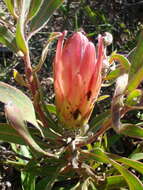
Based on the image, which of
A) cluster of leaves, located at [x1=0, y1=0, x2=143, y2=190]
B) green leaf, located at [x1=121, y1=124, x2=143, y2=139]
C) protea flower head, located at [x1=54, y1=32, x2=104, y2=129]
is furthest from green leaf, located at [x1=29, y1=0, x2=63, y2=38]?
green leaf, located at [x1=121, y1=124, x2=143, y2=139]

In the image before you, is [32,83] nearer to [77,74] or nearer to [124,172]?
[77,74]

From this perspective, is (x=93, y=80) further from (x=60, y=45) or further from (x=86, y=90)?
(x=60, y=45)

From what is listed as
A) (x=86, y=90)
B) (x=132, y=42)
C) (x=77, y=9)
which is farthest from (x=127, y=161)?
(x=77, y=9)

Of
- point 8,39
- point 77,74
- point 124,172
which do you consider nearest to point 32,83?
point 8,39

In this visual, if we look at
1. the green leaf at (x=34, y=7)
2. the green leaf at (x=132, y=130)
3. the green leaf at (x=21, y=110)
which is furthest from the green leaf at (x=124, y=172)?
the green leaf at (x=34, y=7)

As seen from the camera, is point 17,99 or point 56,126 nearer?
point 17,99

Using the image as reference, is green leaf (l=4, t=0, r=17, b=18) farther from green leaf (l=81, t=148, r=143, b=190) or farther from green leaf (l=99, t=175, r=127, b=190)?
green leaf (l=99, t=175, r=127, b=190)
